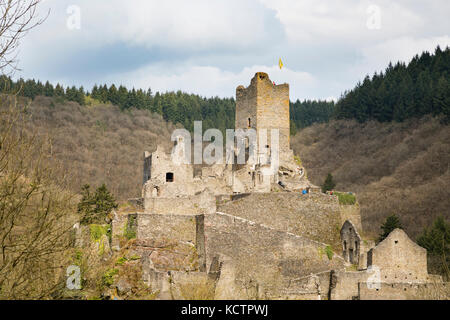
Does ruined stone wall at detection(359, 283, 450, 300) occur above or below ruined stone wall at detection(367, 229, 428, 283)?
below

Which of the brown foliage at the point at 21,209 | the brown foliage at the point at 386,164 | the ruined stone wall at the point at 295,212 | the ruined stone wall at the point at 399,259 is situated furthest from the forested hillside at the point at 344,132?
the brown foliage at the point at 21,209

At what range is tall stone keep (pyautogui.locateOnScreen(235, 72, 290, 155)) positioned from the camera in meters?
42.1

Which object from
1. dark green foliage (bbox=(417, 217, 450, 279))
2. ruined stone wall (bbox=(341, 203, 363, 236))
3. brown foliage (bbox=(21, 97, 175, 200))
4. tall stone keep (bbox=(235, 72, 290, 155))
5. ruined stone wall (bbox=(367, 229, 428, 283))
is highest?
brown foliage (bbox=(21, 97, 175, 200))

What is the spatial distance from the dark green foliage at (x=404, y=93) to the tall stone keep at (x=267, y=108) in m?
46.9

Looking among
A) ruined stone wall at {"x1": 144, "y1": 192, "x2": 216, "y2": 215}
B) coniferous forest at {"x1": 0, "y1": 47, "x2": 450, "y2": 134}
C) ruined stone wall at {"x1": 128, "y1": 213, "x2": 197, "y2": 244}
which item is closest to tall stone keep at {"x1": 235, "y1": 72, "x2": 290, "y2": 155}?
ruined stone wall at {"x1": 144, "y1": 192, "x2": 216, "y2": 215}

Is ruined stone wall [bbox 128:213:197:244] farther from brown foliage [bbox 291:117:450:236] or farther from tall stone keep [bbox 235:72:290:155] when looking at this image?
brown foliage [bbox 291:117:450:236]

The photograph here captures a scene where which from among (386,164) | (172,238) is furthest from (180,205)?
(386,164)

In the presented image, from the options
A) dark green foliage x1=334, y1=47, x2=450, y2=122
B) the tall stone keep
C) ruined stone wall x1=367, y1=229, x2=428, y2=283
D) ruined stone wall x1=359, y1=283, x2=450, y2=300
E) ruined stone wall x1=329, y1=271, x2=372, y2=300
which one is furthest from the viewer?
dark green foliage x1=334, y1=47, x2=450, y2=122

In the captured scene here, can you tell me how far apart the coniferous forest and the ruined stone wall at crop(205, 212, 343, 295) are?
183ft

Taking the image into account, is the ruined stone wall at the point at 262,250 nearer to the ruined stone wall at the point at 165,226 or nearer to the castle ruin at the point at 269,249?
the castle ruin at the point at 269,249

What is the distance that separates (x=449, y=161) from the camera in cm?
7288

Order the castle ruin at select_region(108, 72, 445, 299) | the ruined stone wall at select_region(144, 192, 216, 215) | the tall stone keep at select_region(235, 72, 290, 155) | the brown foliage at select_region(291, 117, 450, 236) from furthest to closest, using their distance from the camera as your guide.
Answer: the brown foliage at select_region(291, 117, 450, 236)
the tall stone keep at select_region(235, 72, 290, 155)
the ruined stone wall at select_region(144, 192, 216, 215)
the castle ruin at select_region(108, 72, 445, 299)

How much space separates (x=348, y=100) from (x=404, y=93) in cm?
1217

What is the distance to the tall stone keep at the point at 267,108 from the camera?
42125mm
